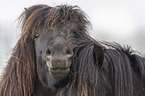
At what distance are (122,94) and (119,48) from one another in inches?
30.3

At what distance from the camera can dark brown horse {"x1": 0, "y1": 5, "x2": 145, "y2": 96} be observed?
104 inches

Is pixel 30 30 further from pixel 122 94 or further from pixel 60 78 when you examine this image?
pixel 122 94

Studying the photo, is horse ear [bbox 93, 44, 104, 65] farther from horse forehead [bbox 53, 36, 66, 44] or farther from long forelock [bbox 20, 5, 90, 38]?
long forelock [bbox 20, 5, 90, 38]

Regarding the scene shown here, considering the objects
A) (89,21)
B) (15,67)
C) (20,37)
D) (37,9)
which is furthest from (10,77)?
(89,21)

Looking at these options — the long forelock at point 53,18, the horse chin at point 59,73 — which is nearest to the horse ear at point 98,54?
the horse chin at point 59,73

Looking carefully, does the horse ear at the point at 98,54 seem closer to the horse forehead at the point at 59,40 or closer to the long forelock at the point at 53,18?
the horse forehead at the point at 59,40

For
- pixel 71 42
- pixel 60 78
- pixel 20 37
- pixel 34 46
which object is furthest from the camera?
pixel 20 37

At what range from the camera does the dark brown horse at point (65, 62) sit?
2639 millimetres

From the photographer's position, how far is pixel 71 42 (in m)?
2.90

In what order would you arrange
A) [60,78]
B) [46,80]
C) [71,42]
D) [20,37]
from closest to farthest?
1. [60,78]
2. [71,42]
3. [46,80]
4. [20,37]

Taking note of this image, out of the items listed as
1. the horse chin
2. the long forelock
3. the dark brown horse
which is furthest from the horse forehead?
the horse chin

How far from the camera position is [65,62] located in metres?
2.52

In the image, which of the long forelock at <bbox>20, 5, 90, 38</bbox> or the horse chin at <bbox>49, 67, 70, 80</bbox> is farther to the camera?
the long forelock at <bbox>20, 5, 90, 38</bbox>

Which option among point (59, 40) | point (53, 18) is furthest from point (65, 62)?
point (53, 18)
